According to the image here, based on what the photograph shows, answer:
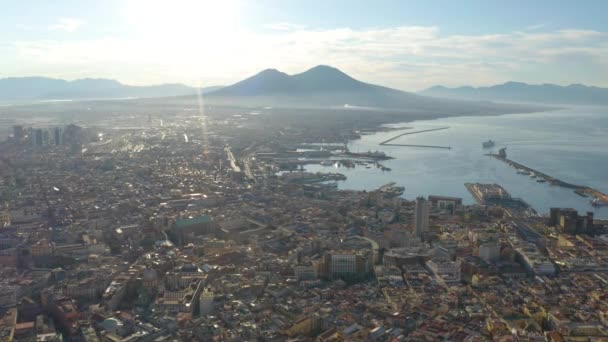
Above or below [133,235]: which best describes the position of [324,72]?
above

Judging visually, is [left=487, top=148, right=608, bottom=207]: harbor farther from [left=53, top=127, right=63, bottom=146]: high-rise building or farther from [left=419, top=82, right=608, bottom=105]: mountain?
[left=419, top=82, right=608, bottom=105]: mountain

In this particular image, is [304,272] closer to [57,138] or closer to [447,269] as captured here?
[447,269]

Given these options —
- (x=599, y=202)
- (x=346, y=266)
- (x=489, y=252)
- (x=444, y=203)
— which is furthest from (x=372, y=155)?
(x=346, y=266)

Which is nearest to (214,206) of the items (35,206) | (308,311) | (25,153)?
(35,206)

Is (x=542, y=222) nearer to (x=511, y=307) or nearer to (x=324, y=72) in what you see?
(x=511, y=307)

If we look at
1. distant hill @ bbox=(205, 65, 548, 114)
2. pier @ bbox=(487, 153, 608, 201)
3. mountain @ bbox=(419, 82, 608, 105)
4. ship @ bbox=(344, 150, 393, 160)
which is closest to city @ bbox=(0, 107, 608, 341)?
pier @ bbox=(487, 153, 608, 201)
